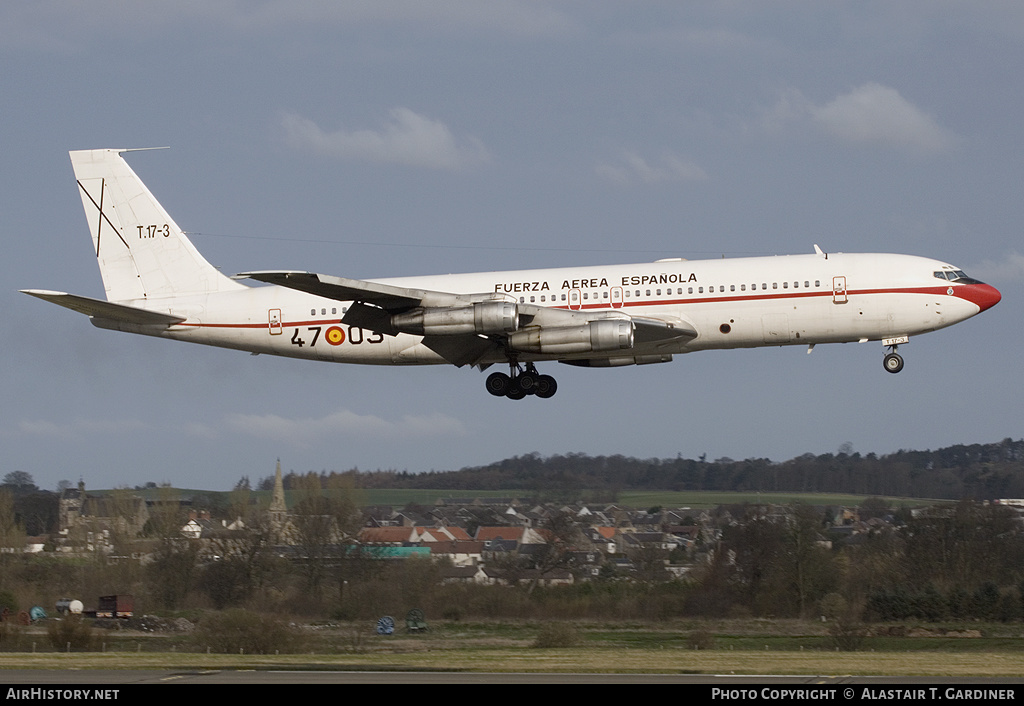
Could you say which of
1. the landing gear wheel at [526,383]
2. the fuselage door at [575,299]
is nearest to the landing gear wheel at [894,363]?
the fuselage door at [575,299]

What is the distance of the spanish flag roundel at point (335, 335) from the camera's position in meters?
44.5

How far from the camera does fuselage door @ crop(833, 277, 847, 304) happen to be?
1612 inches

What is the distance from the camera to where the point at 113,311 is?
1774 inches

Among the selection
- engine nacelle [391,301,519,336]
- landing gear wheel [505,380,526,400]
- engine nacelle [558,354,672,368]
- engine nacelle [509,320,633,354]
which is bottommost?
landing gear wheel [505,380,526,400]

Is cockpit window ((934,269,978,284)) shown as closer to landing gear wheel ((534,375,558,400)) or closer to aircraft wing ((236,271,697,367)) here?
aircraft wing ((236,271,697,367))

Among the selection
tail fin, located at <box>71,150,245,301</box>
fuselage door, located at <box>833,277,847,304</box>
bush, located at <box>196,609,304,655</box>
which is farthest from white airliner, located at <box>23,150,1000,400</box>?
bush, located at <box>196,609,304,655</box>

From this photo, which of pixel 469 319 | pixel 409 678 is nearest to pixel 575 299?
pixel 469 319

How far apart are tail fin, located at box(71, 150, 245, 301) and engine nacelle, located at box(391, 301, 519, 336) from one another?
952 cm

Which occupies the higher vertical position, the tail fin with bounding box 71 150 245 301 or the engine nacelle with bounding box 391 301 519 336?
the tail fin with bounding box 71 150 245 301

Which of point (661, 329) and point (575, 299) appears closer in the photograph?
point (661, 329)

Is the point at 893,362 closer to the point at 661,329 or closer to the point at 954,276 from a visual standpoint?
the point at 954,276

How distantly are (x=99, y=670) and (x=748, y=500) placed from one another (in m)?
43.4

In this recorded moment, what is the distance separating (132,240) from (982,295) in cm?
3103

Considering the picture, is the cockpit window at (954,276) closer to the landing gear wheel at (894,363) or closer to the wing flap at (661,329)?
the landing gear wheel at (894,363)
